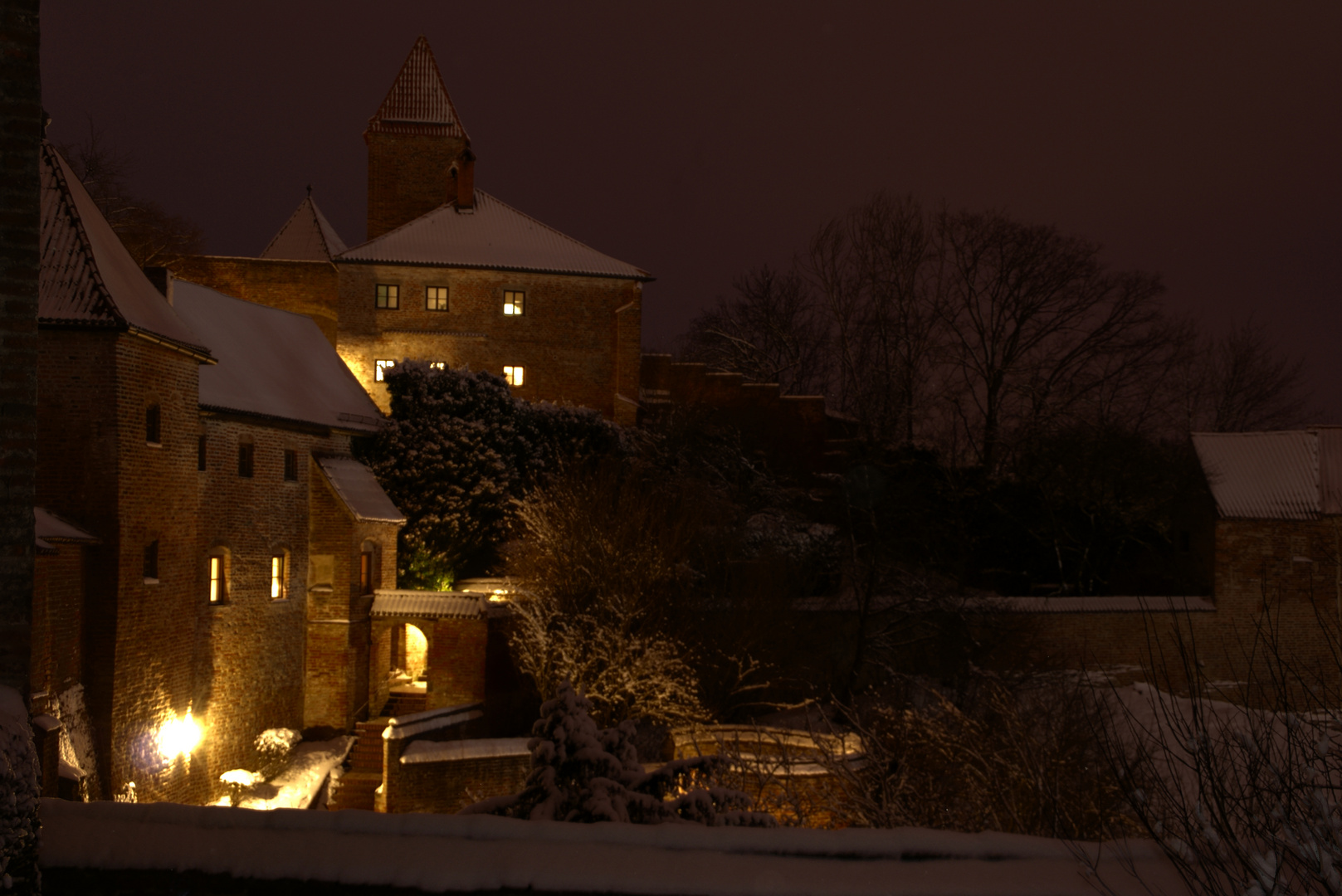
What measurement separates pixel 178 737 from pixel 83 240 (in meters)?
8.07

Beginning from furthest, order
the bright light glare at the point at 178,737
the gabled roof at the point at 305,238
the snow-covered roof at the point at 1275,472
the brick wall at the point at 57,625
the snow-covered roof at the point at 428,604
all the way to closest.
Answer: the gabled roof at the point at 305,238 → the snow-covered roof at the point at 1275,472 → the snow-covered roof at the point at 428,604 → the bright light glare at the point at 178,737 → the brick wall at the point at 57,625

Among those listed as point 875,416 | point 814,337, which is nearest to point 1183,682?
point 875,416

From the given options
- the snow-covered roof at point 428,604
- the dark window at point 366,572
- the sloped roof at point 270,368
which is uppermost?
the sloped roof at point 270,368

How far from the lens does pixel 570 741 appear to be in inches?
283

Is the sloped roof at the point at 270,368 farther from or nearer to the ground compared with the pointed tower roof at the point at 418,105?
nearer to the ground

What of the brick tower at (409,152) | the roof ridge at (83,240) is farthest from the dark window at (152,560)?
the brick tower at (409,152)

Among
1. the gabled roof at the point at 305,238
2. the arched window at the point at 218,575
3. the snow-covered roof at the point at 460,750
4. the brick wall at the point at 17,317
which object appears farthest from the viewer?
the gabled roof at the point at 305,238

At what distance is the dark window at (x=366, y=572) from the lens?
64.3ft

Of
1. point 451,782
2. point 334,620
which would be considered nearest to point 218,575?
point 334,620

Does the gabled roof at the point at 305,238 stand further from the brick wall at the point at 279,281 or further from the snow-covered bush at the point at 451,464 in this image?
the snow-covered bush at the point at 451,464

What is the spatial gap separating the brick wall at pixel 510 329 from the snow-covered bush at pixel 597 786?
71.5 ft

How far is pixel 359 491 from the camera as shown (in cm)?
1959

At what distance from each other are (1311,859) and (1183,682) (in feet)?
62.4

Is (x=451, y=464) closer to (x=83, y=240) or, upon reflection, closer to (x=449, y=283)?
(x=449, y=283)
